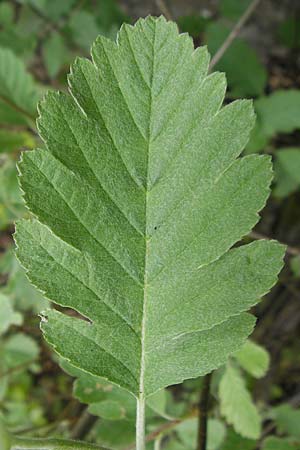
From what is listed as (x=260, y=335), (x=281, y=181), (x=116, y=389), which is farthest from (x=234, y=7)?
(x=116, y=389)

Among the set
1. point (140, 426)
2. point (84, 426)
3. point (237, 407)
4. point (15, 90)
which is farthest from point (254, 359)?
point (15, 90)

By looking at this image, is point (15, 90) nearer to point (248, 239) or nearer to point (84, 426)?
point (248, 239)

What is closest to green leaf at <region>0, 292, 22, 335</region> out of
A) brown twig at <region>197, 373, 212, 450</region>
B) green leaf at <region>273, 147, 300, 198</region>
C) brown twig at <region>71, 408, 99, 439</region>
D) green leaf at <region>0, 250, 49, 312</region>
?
green leaf at <region>0, 250, 49, 312</region>

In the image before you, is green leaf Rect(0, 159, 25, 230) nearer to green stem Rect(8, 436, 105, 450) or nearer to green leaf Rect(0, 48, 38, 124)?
green leaf Rect(0, 48, 38, 124)

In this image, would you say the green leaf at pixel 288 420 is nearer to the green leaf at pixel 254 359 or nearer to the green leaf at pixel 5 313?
the green leaf at pixel 254 359

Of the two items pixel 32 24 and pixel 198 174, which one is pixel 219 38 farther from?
pixel 198 174

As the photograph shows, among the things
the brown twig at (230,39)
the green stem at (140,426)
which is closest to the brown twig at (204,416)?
the green stem at (140,426)

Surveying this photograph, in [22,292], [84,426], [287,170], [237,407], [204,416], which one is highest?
[287,170]

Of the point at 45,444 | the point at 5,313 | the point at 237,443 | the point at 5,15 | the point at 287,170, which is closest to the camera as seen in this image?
the point at 45,444
